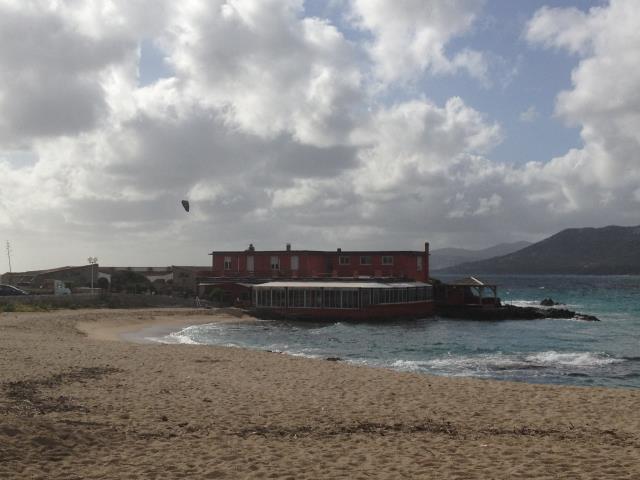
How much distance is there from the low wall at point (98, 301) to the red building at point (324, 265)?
849 centimetres

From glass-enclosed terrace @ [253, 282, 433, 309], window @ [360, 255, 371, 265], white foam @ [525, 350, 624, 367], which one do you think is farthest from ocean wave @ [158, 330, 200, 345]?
window @ [360, 255, 371, 265]

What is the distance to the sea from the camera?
26.0 metres

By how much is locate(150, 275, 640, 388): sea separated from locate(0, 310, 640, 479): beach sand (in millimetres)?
5826

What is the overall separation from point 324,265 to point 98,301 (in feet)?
78.7

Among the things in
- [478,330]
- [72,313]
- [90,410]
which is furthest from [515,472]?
[72,313]

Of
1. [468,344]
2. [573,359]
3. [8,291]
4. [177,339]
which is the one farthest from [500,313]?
[8,291]

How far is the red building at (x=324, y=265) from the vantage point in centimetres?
6275

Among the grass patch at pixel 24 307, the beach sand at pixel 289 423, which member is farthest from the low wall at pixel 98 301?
the beach sand at pixel 289 423

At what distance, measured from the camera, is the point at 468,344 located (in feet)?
121

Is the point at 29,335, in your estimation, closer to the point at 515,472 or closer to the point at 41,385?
the point at 41,385

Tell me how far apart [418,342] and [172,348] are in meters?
16.5

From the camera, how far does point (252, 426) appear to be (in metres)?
13.0

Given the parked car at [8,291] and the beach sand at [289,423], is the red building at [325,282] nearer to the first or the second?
the parked car at [8,291]

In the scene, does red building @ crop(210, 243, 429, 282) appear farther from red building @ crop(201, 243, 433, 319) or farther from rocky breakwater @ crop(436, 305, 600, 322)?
rocky breakwater @ crop(436, 305, 600, 322)
